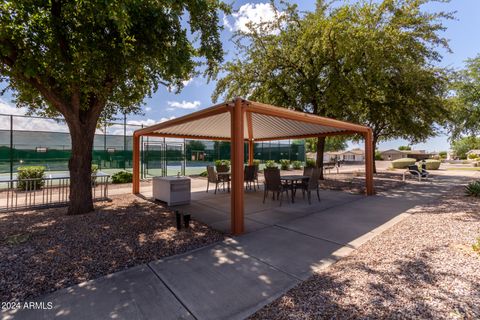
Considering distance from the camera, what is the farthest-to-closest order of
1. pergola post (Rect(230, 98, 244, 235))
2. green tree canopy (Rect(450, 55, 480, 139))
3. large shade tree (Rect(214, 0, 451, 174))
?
green tree canopy (Rect(450, 55, 480, 139)), large shade tree (Rect(214, 0, 451, 174)), pergola post (Rect(230, 98, 244, 235))

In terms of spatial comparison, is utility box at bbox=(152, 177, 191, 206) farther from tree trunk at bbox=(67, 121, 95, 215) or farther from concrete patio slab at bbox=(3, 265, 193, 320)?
concrete patio slab at bbox=(3, 265, 193, 320)

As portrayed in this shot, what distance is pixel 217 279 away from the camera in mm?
2840

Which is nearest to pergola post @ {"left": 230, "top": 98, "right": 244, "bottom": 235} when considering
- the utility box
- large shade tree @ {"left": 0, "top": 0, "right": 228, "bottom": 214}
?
large shade tree @ {"left": 0, "top": 0, "right": 228, "bottom": 214}

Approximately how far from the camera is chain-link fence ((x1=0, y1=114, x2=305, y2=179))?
38.2ft

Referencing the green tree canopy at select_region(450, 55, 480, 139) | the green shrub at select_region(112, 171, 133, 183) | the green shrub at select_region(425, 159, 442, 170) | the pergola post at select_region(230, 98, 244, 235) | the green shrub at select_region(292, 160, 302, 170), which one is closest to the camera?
the pergola post at select_region(230, 98, 244, 235)

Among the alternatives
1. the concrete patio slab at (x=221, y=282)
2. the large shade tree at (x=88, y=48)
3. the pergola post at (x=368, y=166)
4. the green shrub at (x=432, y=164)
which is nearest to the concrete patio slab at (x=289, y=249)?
the concrete patio slab at (x=221, y=282)

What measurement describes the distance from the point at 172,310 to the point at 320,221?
154 inches

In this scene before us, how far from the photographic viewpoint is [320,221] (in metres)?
5.26

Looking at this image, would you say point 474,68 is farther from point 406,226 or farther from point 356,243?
point 356,243

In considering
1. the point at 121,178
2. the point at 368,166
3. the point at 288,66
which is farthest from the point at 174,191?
the point at 288,66

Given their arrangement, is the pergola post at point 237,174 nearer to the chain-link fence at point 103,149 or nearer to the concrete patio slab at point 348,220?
the concrete patio slab at point 348,220

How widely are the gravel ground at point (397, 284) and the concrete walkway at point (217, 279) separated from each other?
0.23 m

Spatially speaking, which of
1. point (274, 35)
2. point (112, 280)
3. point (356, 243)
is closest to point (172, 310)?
point (112, 280)

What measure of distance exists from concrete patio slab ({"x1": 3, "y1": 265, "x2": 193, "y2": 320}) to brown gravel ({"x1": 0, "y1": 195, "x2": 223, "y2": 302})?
275 mm
